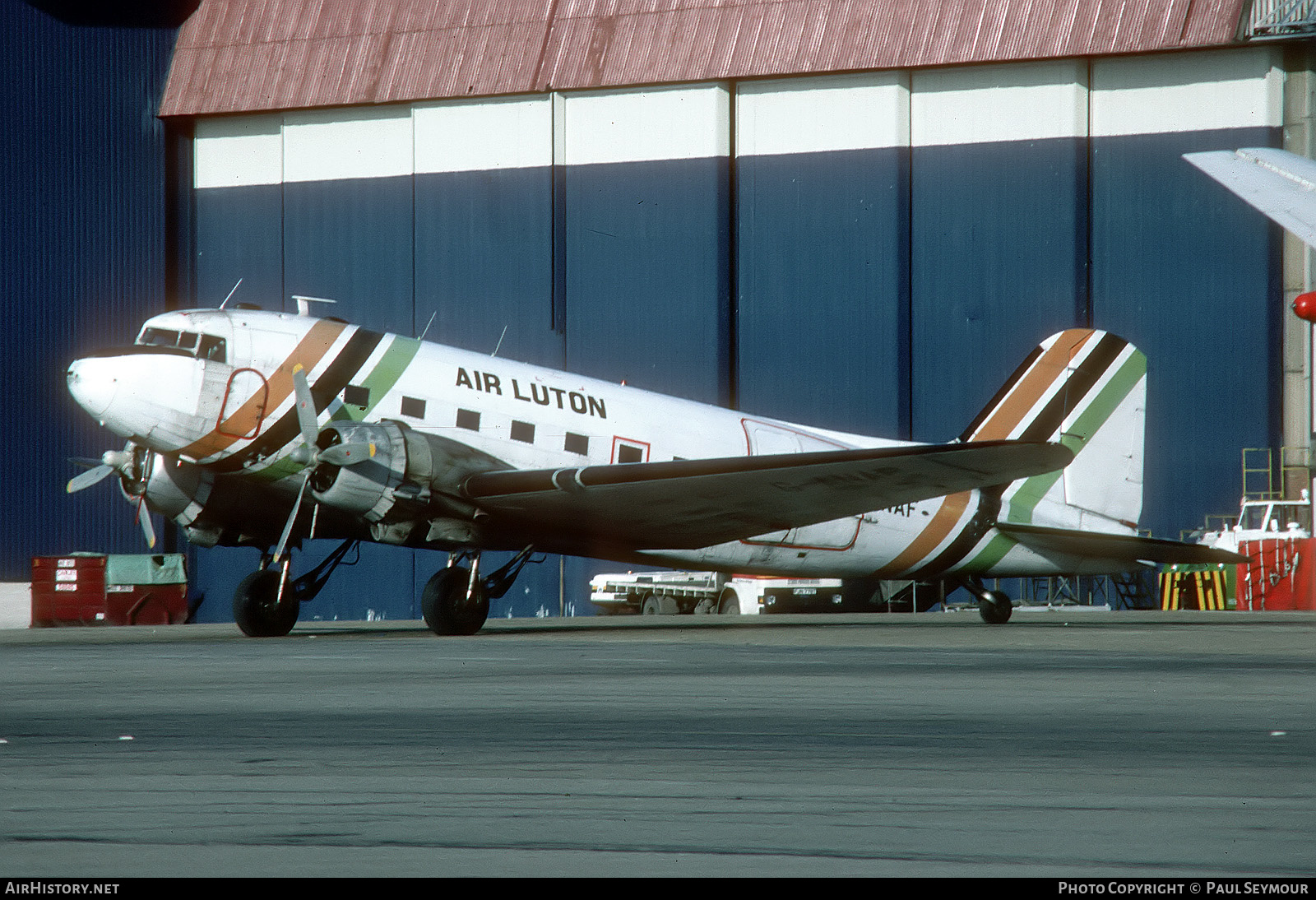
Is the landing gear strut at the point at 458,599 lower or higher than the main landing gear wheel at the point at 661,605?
higher

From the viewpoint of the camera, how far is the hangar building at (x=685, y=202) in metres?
32.5

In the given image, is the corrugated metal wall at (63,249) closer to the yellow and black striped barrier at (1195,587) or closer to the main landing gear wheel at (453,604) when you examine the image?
the main landing gear wheel at (453,604)

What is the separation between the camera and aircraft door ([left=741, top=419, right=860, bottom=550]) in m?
21.1

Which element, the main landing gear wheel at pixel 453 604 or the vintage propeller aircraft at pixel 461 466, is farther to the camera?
the main landing gear wheel at pixel 453 604

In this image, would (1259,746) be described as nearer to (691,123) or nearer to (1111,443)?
(1111,443)

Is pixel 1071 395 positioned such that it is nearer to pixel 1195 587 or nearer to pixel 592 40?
pixel 1195 587

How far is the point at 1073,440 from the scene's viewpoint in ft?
74.4

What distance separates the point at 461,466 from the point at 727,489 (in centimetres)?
342

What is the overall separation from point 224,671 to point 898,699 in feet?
19.0

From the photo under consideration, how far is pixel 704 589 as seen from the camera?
34.3m

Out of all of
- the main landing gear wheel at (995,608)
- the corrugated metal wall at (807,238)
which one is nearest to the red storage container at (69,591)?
the corrugated metal wall at (807,238)

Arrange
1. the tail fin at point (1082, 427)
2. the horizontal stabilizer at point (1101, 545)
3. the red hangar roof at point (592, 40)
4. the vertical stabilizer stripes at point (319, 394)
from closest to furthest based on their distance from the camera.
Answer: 1. the vertical stabilizer stripes at point (319, 394)
2. the horizontal stabilizer at point (1101, 545)
3. the tail fin at point (1082, 427)
4. the red hangar roof at point (592, 40)

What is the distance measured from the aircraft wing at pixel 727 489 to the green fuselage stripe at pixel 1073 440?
3329mm

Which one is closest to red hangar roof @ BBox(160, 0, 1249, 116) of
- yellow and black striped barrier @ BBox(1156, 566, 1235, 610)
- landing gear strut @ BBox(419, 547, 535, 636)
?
yellow and black striped barrier @ BBox(1156, 566, 1235, 610)
